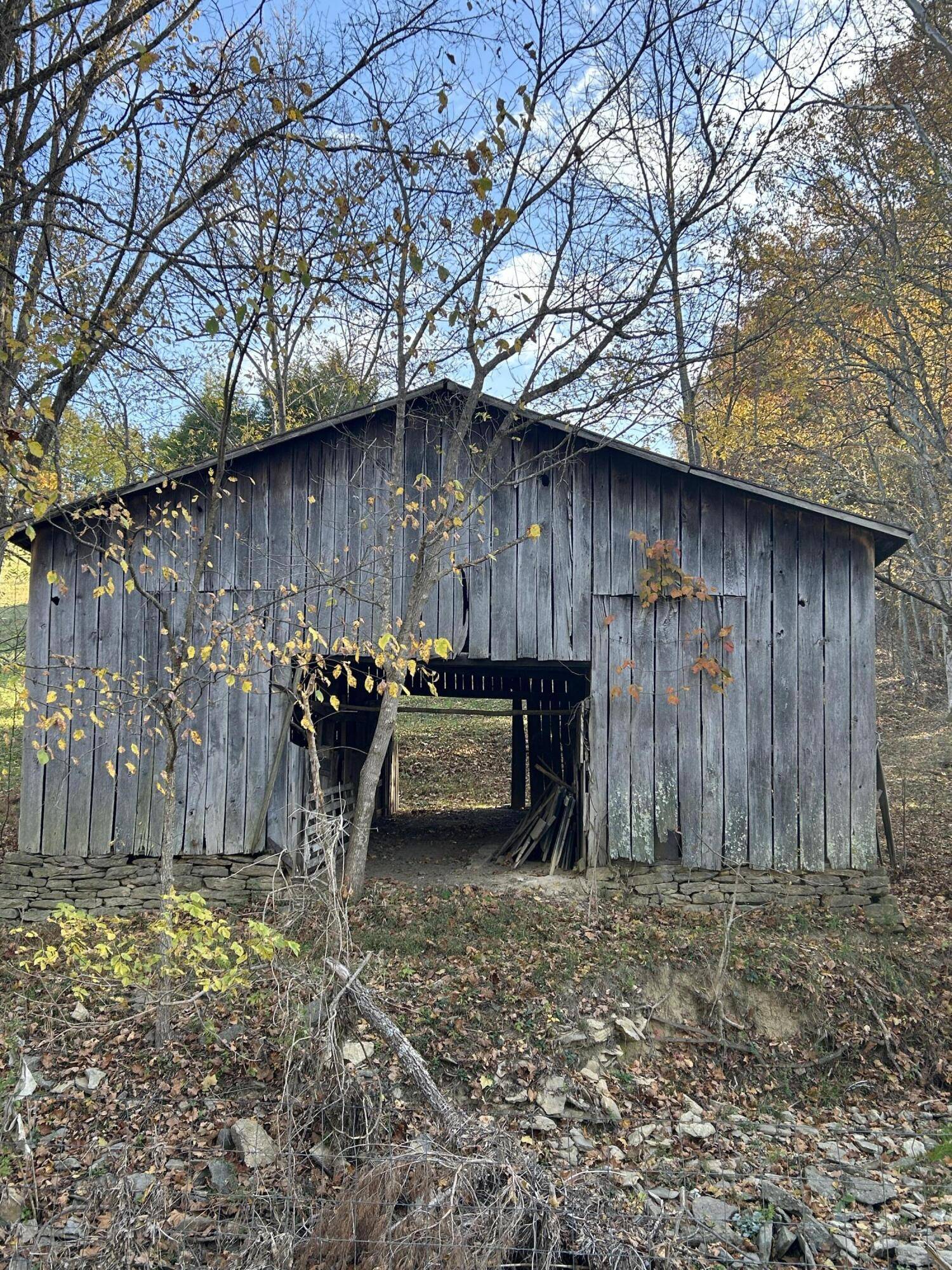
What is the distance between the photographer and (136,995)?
24.5 feet

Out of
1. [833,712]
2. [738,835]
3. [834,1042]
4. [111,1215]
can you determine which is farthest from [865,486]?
[111,1215]

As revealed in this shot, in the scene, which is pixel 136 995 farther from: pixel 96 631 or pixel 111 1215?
pixel 96 631

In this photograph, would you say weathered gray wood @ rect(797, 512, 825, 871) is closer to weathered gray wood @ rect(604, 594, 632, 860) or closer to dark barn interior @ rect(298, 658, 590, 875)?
weathered gray wood @ rect(604, 594, 632, 860)

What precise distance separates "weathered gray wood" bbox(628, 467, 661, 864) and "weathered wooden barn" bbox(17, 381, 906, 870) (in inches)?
0.8

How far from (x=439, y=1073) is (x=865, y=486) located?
42.9 feet

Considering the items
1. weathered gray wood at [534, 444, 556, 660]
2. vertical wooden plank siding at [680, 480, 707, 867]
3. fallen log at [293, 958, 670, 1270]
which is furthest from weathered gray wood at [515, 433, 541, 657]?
fallen log at [293, 958, 670, 1270]

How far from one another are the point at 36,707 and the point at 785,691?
8.14 m

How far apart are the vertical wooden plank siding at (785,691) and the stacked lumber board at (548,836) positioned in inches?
106

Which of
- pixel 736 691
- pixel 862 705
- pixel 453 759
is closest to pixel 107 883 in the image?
pixel 736 691

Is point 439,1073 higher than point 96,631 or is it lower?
lower

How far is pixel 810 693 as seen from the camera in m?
9.27

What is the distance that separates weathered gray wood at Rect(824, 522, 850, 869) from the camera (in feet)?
30.0

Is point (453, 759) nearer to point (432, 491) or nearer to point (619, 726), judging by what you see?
point (619, 726)

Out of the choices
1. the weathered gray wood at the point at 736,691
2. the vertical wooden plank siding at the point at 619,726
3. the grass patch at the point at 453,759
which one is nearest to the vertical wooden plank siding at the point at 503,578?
the vertical wooden plank siding at the point at 619,726
